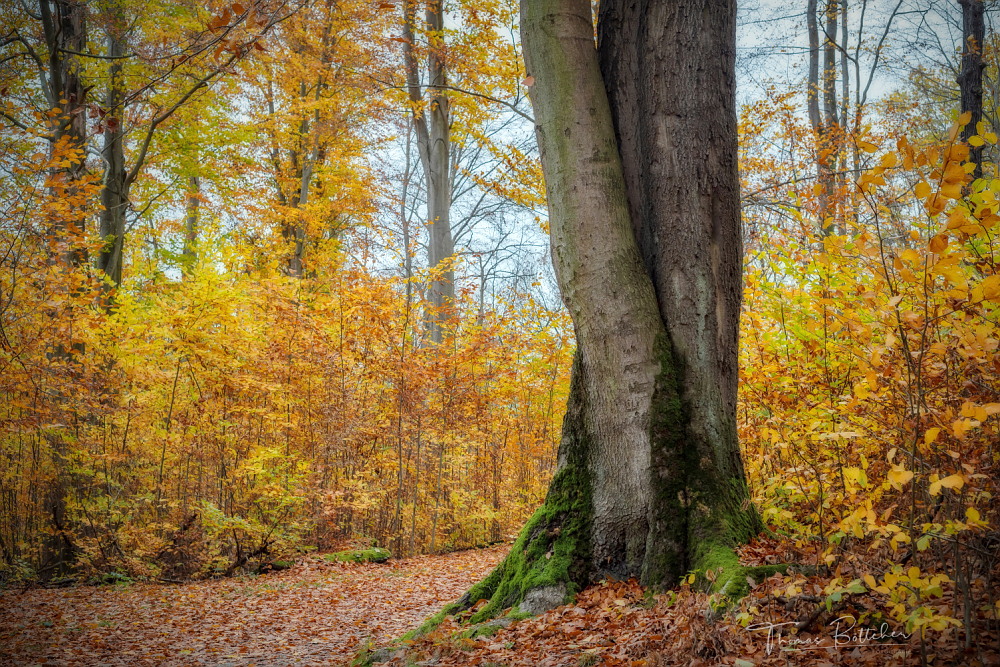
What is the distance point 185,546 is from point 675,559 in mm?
7727

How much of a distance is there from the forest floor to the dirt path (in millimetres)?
19

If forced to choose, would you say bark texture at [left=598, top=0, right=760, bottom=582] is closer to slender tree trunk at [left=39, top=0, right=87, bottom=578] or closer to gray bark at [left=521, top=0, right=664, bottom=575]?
gray bark at [left=521, top=0, right=664, bottom=575]

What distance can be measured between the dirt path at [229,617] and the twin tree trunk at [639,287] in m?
1.67

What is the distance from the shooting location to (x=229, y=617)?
19.4ft

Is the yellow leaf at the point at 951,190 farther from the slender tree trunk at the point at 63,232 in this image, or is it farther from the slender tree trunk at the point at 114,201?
the slender tree trunk at the point at 114,201

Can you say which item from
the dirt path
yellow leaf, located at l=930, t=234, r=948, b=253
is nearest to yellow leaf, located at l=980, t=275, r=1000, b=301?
yellow leaf, located at l=930, t=234, r=948, b=253

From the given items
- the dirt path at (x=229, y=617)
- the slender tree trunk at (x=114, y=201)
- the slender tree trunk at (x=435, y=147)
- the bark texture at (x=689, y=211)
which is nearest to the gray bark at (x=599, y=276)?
the bark texture at (x=689, y=211)

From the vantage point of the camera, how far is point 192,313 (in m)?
8.81

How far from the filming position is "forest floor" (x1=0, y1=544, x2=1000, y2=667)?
7.70 feet

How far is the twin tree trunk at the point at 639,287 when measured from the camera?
3629mm

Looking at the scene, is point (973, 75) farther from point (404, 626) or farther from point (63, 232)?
point (63, 232)

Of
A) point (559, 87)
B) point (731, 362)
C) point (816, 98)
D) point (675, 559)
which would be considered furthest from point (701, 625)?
point (816, 98)

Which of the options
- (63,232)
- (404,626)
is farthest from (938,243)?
(63,232)

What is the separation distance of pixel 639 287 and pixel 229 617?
5135 millimetres
